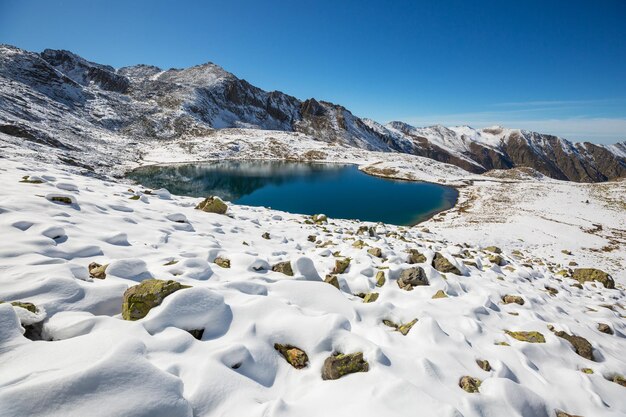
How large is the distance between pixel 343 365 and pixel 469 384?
203 centimetres

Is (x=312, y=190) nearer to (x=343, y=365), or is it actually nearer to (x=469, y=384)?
(x=469, y=384)

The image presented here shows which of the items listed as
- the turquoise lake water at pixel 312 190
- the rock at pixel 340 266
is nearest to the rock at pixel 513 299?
the rock at pixel 340 266

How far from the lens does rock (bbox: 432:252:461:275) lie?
10.0 metres

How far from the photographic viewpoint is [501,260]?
42.2ft

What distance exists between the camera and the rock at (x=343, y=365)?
4.01 m

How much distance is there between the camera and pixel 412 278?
27.6 ft

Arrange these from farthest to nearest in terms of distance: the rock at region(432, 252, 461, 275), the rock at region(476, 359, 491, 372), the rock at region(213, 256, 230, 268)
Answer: the rock at region(432, 252, 461, 275) < the rock at region(213, 256, 230, 268) < the rock at region(476, 359, 491, 372)

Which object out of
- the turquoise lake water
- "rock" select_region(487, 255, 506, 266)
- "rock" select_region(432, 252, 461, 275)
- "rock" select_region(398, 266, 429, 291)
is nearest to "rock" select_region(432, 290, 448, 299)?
"rock" select_region(398, 266, 429, 291)

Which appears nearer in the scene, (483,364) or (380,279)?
(483,364)

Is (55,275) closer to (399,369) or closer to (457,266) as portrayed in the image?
(399,369)

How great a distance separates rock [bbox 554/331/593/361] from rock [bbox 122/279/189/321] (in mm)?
8611

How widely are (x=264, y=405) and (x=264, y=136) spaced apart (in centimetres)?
12392

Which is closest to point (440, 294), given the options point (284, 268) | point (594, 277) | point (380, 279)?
point (380, 279)

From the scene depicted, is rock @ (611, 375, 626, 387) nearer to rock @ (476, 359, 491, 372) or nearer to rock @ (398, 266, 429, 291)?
rock @ (476, 359, 491, 372)
